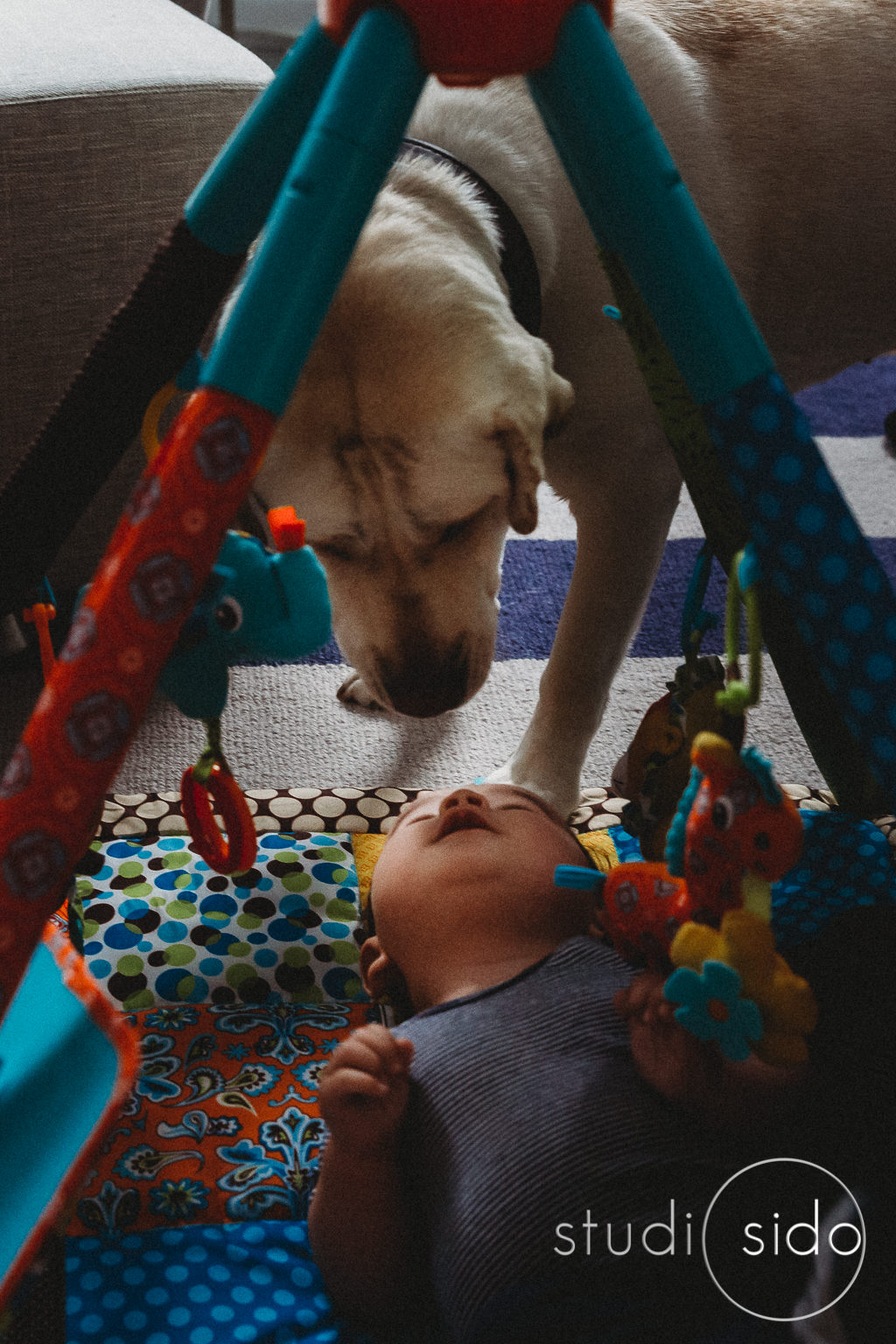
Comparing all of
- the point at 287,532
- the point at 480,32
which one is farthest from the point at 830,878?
the point at 480,32

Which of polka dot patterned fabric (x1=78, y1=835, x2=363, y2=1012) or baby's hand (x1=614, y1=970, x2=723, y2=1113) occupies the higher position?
baby's hand (x1=614, y1=970, x2=723, y2=1113)

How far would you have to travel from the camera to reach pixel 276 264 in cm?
41

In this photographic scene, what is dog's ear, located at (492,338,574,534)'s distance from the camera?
2.36 feet

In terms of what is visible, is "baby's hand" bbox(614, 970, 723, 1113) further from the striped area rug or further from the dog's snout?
the striped area rug

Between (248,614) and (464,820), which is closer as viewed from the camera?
(248,614)

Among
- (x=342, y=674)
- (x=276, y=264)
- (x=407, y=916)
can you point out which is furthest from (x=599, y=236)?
(x=342, y=674)

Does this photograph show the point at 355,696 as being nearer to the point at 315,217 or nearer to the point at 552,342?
the point at 552,342

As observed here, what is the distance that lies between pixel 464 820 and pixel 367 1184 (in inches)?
9.0

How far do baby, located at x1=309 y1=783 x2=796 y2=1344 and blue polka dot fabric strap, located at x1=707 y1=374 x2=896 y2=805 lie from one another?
0.75 feet

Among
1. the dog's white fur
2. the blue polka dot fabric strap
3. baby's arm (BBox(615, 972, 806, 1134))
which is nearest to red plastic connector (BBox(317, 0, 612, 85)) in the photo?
the blue polka dot fabric strap

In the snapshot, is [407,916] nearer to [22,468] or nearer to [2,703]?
[22,468]

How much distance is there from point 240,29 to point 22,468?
6.60 ft

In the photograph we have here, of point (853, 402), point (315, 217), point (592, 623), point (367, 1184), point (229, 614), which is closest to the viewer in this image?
point (315, 217)

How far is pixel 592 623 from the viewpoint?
1.04 metres
